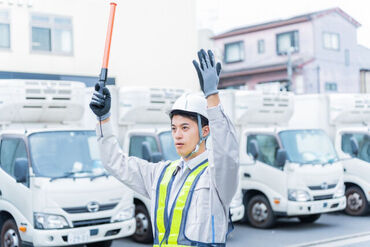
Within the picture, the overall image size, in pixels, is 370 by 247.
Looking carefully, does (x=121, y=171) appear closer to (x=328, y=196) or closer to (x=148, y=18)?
(x=328, y=196)

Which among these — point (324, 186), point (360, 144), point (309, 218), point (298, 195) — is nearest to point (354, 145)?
point (360, 144)

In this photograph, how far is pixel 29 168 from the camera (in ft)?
26.2

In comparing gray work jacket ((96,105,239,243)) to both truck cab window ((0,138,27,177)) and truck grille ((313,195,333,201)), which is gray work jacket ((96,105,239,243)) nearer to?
truck cab window ((0,138,27,177))

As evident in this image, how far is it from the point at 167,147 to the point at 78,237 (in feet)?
8.86

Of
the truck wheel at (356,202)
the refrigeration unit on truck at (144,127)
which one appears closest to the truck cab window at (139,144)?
the refrigeration unit on truck at (144,127)

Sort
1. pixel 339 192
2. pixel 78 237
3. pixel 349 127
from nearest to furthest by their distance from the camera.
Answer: pixel 78 237
pixel 339 192
pixel 349 127

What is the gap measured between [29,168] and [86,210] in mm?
940

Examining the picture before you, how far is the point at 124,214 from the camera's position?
27.9 feet

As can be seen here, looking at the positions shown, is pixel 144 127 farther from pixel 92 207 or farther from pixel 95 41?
pixel 95 41

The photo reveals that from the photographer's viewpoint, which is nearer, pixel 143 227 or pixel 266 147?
pixel 143 227

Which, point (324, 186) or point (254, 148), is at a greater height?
point (254, 148)

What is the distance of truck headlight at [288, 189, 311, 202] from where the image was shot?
11.0 m

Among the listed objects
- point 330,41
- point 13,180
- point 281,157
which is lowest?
point 13,180

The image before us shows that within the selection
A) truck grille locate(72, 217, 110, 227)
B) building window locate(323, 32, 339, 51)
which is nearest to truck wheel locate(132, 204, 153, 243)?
truck grille locate(72, 217, 110, 227)
